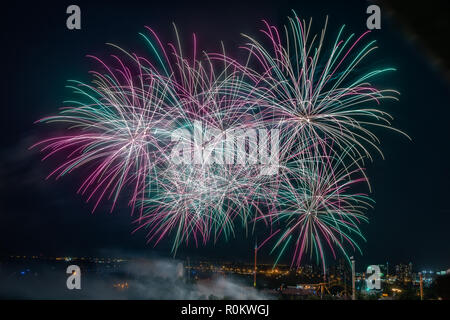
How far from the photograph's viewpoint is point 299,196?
1288 centimetres

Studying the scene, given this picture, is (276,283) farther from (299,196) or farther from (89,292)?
(299,196)

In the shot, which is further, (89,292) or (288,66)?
(89,292)

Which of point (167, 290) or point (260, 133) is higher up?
point (260, 133)

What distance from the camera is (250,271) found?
3469 centimetres

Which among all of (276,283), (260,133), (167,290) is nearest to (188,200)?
(260,133)
